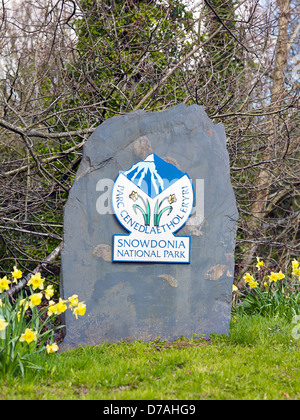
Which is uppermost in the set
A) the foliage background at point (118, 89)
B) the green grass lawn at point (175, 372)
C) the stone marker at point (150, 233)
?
the foliage background at point (118, 89)

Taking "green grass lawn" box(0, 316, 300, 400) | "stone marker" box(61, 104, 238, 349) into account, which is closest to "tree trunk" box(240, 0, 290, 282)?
"stone marker" box(61, 104, 238, 349)

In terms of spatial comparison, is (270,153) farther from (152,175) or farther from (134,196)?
(134,196)

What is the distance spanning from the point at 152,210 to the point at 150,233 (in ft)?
0.86

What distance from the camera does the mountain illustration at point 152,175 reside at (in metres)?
5.33

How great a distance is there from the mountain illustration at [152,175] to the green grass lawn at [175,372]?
173 cm

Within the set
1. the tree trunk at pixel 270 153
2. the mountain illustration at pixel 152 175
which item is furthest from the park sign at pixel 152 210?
the tree trunk at pixel 270 153

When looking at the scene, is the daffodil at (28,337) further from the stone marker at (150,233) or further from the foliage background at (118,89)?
the foliage background at (118,89)

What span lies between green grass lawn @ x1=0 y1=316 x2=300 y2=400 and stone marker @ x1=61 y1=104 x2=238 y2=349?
29 centimetres

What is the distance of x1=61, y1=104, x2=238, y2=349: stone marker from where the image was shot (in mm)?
5094

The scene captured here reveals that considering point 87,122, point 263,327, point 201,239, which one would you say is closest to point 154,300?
point 201,239

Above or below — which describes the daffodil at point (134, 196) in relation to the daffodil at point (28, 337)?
above

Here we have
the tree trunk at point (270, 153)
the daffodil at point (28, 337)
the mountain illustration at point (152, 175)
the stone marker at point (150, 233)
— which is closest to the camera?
the daffodil at point (28, 337)

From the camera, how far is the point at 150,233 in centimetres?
530

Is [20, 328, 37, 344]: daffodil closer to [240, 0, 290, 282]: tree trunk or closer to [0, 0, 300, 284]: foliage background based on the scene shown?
[0, 0, 300, 284]: foliage background
